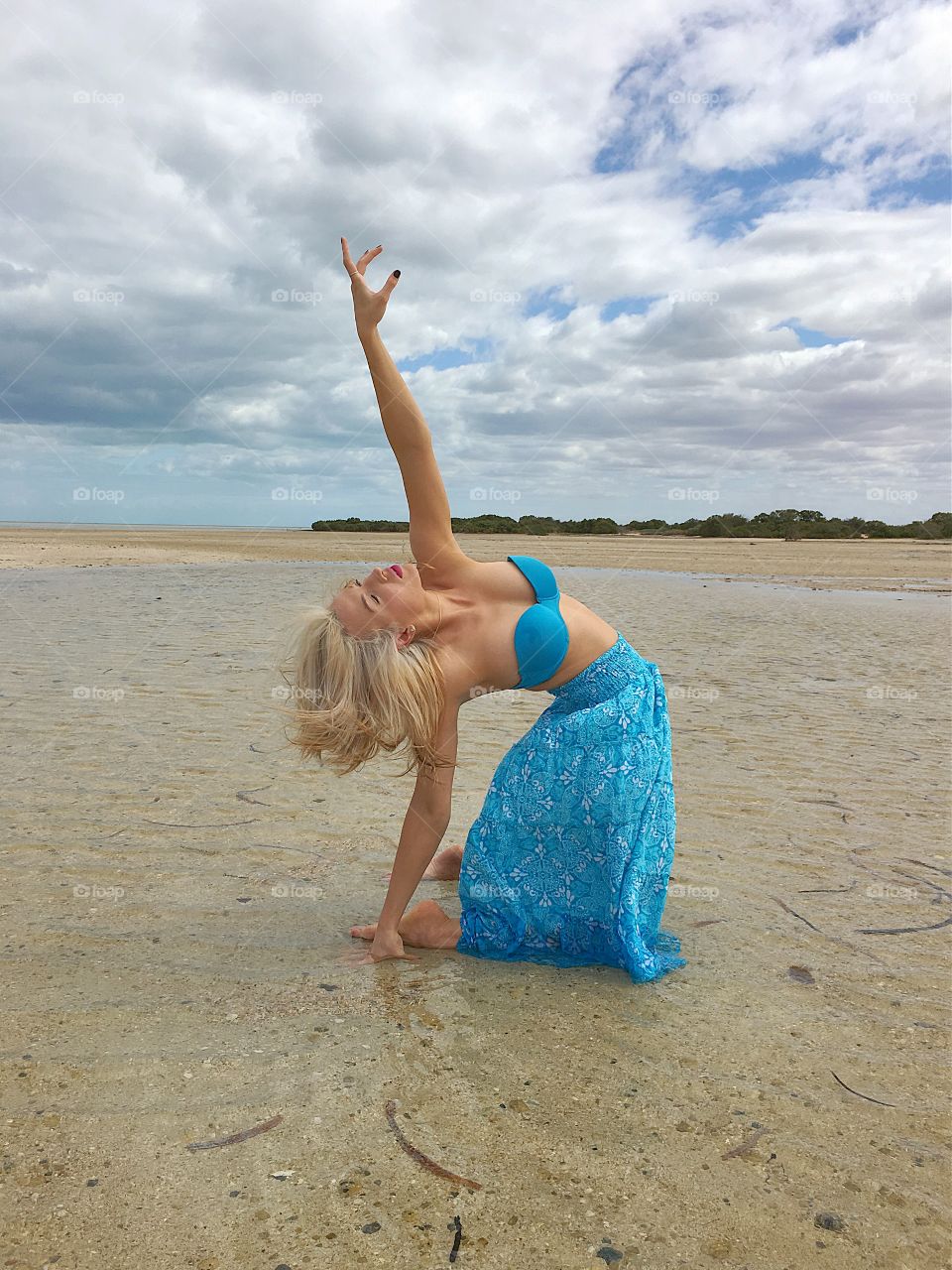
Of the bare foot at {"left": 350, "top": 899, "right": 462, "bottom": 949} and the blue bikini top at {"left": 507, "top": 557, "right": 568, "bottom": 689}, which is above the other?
the blue bikini top at {"left": 507, "top": 557, "right": 568, "bottom": 689}

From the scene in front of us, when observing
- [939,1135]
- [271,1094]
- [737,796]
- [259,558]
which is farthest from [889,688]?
[259,558]

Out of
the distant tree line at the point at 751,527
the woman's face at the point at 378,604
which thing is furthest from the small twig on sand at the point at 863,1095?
the distant tree line at the point at 751,527

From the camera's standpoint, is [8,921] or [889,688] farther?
[889,688]

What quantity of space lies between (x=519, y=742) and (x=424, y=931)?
30.6 inches

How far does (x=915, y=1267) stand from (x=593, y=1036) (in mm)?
1007

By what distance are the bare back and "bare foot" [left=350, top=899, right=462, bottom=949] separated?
2.83 ft

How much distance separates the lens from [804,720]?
6.91 metres

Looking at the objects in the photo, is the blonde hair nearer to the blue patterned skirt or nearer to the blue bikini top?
the blue bikini top

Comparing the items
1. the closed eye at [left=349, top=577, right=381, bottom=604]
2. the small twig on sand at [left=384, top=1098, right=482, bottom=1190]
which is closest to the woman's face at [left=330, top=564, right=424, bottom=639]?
the closed eye at [left=349, top=577, right=381, bottom=604]

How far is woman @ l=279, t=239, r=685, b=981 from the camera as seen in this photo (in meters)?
2.85

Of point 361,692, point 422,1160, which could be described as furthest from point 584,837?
point 422,1160

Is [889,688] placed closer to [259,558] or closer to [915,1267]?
[915,1267]

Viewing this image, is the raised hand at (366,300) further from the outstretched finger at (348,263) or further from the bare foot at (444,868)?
the bare foot at (444,868)

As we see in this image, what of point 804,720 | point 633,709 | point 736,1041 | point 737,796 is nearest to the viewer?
point 736,1041
